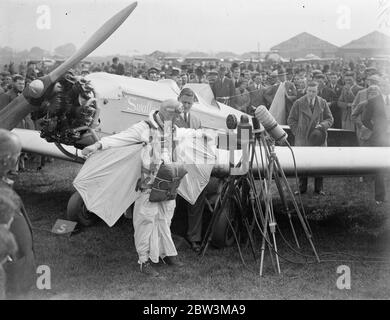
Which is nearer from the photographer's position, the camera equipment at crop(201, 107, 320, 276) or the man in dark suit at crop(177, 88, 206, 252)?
the camera equipment at crop(201, 107, 320, 276)

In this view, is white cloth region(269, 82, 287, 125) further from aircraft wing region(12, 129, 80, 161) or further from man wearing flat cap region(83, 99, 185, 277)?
man wearing flat cap region(83, 99, 185, 277)

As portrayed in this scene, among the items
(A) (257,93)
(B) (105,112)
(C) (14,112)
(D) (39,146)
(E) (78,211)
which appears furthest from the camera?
(A) (257,93)

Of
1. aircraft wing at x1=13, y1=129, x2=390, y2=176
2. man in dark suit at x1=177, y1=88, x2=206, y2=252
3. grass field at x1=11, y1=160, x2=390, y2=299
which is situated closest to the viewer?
grass field at x1=11, y1=160, x2=390, y2=299

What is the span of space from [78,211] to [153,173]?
2106mm

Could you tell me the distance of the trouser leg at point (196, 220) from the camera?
6.50 meters

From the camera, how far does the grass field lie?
5.05 m

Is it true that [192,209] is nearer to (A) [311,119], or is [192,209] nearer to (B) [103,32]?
(B) [103,32]

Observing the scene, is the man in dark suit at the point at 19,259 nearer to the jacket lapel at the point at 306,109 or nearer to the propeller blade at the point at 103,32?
the propeller blade at the point at 103,32

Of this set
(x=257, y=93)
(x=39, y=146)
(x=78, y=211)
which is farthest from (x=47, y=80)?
(x=257, y=93)

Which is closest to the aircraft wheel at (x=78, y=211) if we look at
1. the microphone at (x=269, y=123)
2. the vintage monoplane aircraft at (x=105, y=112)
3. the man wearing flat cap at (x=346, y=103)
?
the vintage monoplane aircraft at (x=105, y=112)

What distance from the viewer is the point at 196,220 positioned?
6.54 m

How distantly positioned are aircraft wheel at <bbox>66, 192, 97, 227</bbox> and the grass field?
0.13 meters

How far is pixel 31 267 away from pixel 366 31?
4.51 meters

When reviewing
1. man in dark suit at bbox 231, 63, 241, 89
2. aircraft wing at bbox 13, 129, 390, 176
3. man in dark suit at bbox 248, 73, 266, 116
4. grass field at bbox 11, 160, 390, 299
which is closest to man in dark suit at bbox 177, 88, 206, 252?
grass field at bbox 11, 160, 390, 299
